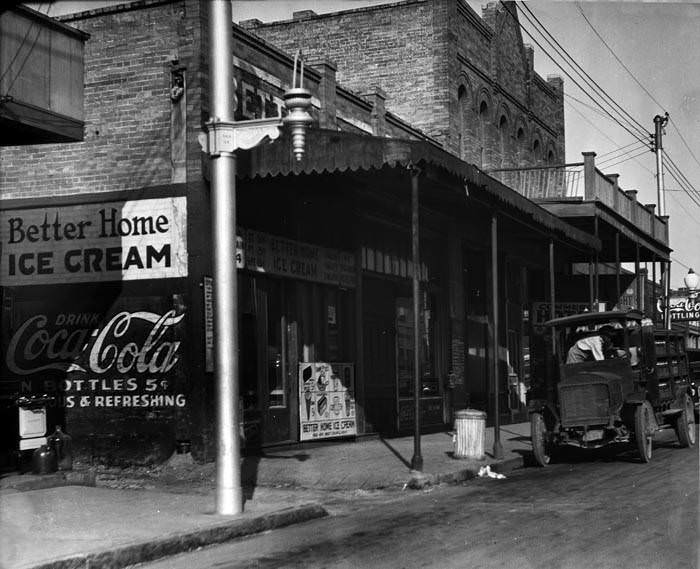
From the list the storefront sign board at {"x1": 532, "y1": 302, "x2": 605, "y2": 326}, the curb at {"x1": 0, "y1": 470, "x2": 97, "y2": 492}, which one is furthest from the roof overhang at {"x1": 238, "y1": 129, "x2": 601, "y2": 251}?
the storefront sign board at {"x1": 532, "y1": 302, "x2": 605, "y2": 326}

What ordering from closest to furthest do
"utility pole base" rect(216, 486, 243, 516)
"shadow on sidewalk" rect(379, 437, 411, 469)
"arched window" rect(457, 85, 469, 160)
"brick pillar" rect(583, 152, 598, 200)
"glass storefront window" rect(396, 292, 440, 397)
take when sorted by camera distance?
1. "utility pole base" rect(216, 486, 243, 516)
2. "shadow on sidewalk" rect(379, 437, 411, 469)
3. "glass storefront window" rect(396, 292, 440, 397)
4. "brick pillar" rect(583, 152, 598, 200)
5. "arched window" rect(457, 85, 469, 160)

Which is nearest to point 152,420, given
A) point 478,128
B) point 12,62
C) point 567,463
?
point 12,62

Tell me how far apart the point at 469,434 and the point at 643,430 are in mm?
2510

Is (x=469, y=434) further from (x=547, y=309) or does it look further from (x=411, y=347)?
(x=547, y=309)

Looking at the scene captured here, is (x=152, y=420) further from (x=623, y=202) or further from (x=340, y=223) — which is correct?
(x=623, y=202)

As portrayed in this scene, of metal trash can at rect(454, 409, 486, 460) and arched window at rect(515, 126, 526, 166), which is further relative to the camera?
arched window at rect(515, 126, 526, 166)

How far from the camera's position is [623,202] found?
25.5m

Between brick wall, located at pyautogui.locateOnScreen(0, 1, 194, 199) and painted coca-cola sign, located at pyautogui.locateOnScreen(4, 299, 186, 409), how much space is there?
6.18ft

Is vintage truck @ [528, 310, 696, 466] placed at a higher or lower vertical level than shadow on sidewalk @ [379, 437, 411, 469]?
higher

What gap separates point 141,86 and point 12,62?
12.0 ft

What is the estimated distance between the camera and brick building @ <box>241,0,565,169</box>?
23.0m

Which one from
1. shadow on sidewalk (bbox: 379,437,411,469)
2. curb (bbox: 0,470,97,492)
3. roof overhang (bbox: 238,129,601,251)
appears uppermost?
roof overhang (bbox: 238,129,601,251)

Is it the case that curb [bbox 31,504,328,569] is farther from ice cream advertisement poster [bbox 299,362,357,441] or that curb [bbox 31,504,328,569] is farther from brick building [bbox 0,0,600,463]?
ice cream advertisement poster [bbox 299,362,357,441]

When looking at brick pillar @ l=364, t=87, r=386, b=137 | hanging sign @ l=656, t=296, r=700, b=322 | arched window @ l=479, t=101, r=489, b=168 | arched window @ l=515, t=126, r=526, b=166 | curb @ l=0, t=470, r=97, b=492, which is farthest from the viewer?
hanging sign @ l=656, t=296, r=700, b=322
